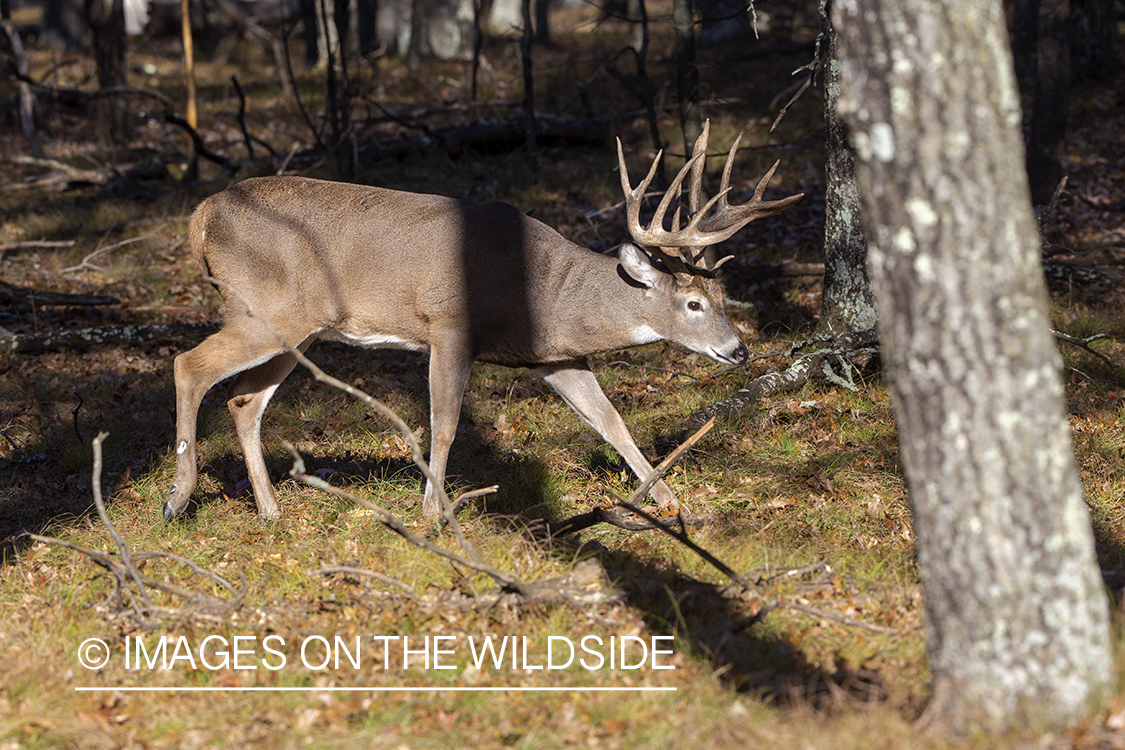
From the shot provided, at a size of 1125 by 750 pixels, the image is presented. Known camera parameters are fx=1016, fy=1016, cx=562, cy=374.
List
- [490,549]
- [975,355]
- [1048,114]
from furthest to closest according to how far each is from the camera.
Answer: [1048,114]
[490,549]
[975,355]

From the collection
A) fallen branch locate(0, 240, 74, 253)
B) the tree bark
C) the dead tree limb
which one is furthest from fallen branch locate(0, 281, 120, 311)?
the tree bark

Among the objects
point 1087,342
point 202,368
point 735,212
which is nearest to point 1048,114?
point 1087,342

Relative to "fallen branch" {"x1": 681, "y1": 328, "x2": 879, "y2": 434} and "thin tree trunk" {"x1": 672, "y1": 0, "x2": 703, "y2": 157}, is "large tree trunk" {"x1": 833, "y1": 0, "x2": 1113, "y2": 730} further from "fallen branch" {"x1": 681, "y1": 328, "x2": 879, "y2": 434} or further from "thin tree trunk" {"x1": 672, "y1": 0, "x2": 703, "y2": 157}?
"thin tree trunk" {"x1": 672, "y1": 0, "x2": 703, "y2": 157}

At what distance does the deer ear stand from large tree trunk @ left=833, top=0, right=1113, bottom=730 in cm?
324

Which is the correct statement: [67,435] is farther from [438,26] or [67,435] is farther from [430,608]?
[438,26]

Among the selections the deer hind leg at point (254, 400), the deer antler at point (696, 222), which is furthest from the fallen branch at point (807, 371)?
the deer hind leg at point (254, 400)

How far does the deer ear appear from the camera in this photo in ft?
21.1

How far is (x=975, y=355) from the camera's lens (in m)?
3.05

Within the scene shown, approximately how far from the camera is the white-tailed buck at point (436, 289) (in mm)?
6348

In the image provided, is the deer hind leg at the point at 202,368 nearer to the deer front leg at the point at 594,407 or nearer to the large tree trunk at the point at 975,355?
the deer front leg at the point at 594,407

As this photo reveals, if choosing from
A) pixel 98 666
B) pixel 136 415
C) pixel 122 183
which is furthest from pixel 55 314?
pixel 98 666

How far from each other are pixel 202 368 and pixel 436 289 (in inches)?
60.8

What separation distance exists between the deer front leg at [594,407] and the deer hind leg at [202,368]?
5.54ft

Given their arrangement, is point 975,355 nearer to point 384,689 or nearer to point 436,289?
point 384,689
